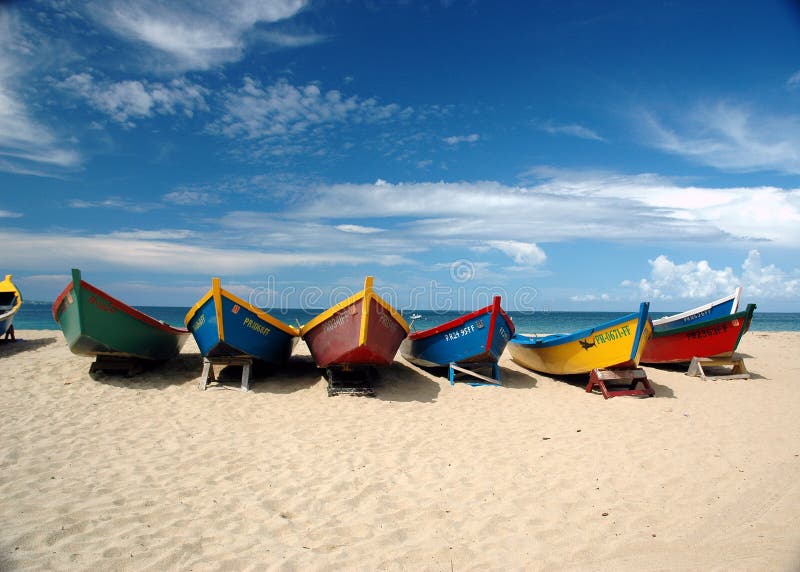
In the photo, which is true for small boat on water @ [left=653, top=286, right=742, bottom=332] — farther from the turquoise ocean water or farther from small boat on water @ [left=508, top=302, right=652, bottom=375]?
the turquoise ocean water

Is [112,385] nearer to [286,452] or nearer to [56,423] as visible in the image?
[56,423]

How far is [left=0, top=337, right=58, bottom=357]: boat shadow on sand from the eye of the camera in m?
12.1

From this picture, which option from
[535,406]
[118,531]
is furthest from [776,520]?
[118,531]

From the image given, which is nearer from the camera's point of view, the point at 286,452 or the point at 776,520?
the point at 776,520

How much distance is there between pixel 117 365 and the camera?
888 cm

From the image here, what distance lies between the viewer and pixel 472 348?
31.6 feet

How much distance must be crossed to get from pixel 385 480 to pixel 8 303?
1595 centimetres

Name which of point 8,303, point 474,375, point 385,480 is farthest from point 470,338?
point 8,303

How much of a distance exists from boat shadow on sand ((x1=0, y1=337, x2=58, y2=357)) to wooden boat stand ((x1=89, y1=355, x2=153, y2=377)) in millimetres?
4706

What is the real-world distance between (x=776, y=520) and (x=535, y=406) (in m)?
4.46

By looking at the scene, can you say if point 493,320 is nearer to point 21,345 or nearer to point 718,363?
point 718,363

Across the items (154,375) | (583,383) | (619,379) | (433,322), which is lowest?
(433,322)

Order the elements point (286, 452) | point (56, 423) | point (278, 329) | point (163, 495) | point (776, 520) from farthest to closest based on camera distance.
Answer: point (278, 329) < point (56, 423) < point (286, 452) < point (163, 495) < point (776, 520)

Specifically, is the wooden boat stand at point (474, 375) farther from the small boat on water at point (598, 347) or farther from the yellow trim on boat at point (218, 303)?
the yellow trim on boat at point (218, 303)
